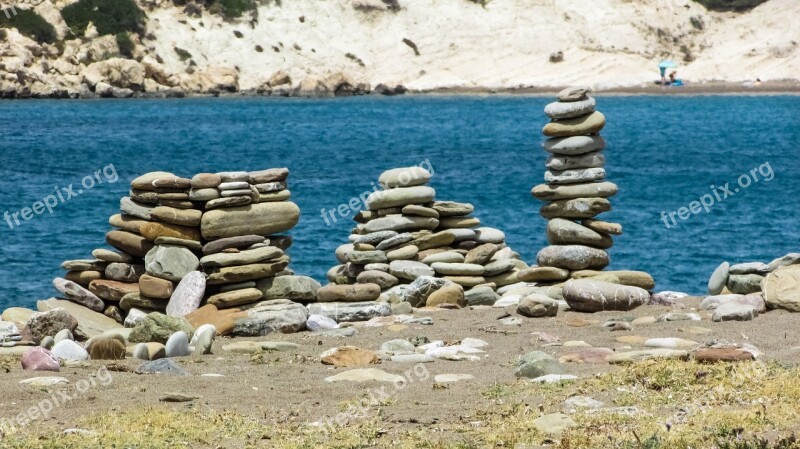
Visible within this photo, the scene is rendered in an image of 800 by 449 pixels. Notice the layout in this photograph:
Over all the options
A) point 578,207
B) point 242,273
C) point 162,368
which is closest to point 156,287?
point 242,273

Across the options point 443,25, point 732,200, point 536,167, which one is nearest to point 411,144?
point 536,167

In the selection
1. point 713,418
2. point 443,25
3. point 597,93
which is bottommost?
point 597,93

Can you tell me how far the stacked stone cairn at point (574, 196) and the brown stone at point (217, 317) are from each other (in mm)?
5134

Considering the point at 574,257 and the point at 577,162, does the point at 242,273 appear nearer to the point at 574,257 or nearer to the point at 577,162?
the point at 574,257

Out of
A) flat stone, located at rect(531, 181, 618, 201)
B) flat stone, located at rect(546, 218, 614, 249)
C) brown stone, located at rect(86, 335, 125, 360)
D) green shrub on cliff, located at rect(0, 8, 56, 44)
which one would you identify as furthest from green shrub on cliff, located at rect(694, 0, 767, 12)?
brown stone, located at rect(86, 335, 125, 360)

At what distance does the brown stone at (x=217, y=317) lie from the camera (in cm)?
1652

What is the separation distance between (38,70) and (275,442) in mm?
108874

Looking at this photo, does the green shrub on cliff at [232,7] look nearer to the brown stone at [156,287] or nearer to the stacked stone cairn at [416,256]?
the stacked stone cairn at [416,256]

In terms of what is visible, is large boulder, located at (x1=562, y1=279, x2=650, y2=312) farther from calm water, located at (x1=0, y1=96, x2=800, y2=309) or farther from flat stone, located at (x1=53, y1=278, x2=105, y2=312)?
calm water, located at (x1=0, y1=96, x2=800, y2=309)

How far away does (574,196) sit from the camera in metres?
20.3

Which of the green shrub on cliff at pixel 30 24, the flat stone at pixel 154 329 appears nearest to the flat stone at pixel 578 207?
the flat stone at pixel 154 329

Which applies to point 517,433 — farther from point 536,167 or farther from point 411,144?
point 411,144

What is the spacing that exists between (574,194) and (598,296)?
10.6ft

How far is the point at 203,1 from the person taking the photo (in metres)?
120
